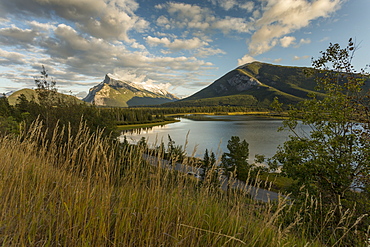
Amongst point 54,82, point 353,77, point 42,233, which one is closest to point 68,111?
point 54,82

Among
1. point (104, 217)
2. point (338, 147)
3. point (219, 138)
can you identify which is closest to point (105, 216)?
point (104, 217)

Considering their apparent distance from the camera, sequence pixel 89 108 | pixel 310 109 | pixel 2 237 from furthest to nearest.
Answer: pixel 89 108
pixel 310 109
pixel 2 237

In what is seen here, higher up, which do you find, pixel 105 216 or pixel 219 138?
pixel 105 216

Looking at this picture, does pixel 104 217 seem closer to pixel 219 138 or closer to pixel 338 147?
pixel 338 147

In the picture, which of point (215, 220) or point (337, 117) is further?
point (337, 117)

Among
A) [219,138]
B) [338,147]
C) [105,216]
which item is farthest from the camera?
[219,138]

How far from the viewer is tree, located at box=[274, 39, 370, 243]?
27.0 ft

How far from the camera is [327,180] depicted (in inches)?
331

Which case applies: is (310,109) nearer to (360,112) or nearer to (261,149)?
(360,112)

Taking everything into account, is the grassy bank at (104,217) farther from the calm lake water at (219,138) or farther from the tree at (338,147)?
the calm lake water at (219,138)

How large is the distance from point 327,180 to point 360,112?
137 inches

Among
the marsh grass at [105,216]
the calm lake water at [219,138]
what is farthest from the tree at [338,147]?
the calm lake water at [219,138]

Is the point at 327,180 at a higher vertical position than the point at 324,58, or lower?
lower

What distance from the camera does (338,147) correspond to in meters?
9.24
